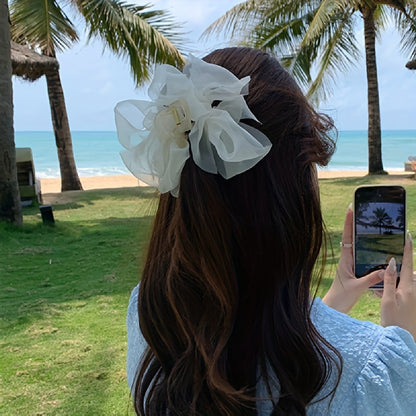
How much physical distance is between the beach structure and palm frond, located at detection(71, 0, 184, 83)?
276cm

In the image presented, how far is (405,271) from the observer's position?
3.76 feet

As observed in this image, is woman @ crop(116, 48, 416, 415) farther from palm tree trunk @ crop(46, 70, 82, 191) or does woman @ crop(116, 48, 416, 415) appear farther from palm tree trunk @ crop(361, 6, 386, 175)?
palm tree trunk @ crop(361, 6, 386, 175)

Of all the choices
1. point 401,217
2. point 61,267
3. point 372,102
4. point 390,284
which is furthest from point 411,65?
point 390,284

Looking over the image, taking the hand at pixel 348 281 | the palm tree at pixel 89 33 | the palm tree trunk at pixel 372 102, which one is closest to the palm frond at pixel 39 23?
the palm tree at pixel 89 33

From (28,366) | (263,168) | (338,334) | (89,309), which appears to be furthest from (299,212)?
(89,309)

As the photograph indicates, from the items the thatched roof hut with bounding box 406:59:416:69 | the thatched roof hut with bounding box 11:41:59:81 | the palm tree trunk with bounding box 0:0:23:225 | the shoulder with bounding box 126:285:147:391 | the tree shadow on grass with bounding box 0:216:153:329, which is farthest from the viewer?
the thatched roof hut with bounding box 406:59:416:69

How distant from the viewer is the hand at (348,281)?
1.29 meters

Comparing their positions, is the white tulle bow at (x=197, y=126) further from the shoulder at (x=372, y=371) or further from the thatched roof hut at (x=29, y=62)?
the thatched roof hut at (x=29, y=62)

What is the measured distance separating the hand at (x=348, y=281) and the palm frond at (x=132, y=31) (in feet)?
29.5

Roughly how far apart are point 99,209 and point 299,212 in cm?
826

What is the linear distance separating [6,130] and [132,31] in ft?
17.0

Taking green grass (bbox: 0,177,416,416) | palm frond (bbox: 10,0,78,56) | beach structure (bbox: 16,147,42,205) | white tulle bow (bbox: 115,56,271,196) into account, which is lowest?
green grass (bbox: 0,177,416,416)

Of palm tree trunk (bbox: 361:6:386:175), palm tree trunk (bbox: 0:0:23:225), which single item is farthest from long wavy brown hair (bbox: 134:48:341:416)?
palm tree trunk (bbox: 361:6:386:175)

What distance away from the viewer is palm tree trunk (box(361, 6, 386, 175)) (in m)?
12.9
